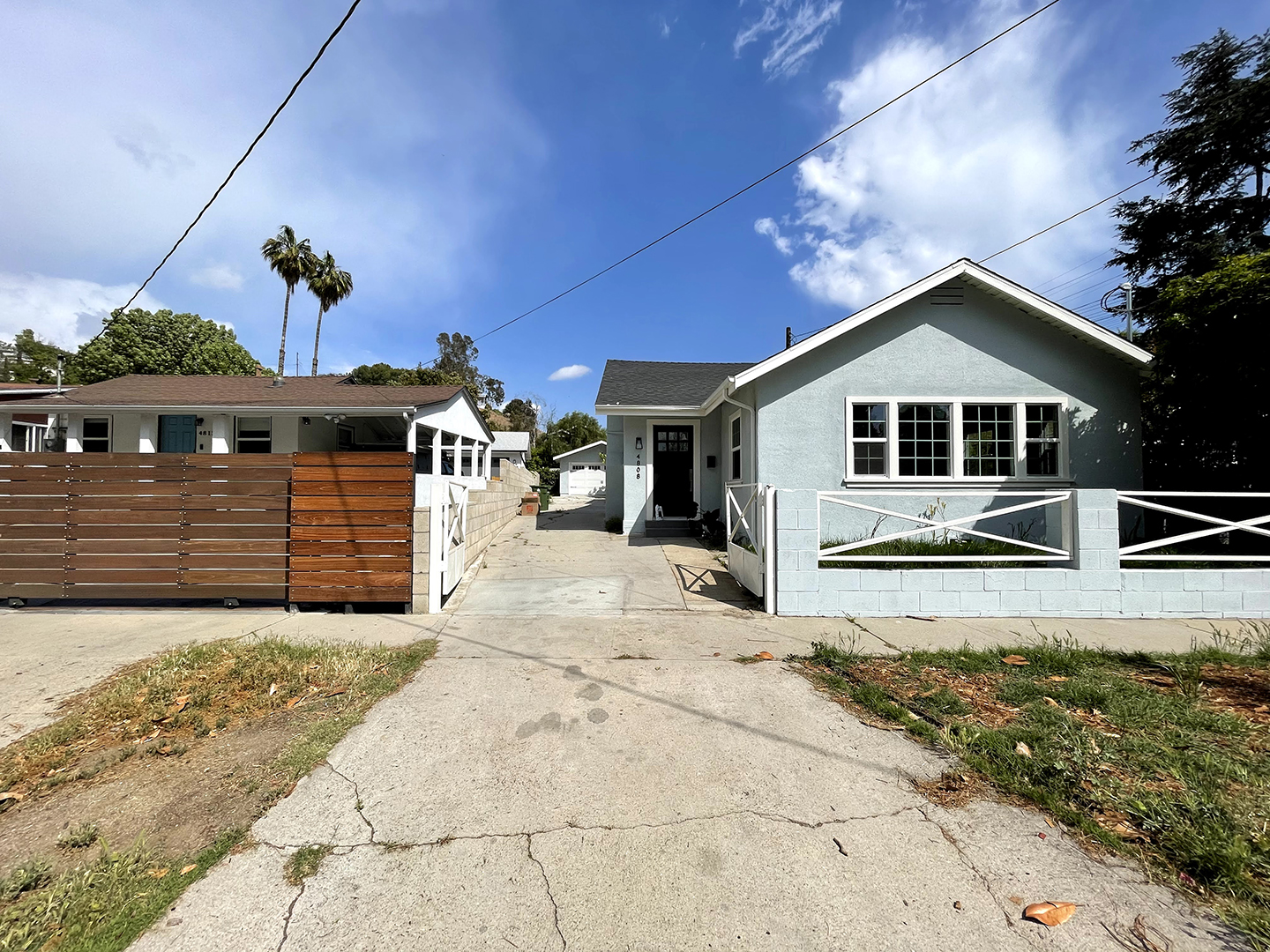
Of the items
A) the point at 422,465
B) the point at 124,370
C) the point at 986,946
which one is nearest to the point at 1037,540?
the point at 986,946

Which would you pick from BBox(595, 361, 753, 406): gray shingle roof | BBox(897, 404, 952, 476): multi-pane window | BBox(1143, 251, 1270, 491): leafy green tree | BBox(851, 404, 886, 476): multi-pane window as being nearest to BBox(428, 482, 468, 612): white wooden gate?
BBox(595, 361, 753, 406): gray shingle roof

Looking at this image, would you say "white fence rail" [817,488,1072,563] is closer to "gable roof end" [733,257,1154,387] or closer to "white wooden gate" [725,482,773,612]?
"white wooden gate" [725,482,773,612]

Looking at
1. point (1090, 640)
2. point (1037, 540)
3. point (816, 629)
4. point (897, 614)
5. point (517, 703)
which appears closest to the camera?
point (517, 703)

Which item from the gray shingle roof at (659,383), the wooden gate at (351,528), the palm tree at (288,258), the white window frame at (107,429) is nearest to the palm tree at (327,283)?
the palm tree at (288,258)

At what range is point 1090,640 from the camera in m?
4.95

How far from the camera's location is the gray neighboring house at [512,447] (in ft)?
110

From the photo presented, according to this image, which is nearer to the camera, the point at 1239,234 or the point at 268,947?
the point at 268,947

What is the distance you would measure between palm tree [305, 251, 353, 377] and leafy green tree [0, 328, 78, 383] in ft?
45.5

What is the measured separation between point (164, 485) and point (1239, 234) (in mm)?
24642

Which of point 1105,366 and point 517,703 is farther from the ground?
point 1105,366

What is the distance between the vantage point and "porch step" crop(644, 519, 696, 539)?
12570 millimetres

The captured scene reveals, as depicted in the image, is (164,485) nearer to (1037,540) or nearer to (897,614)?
(897,614)

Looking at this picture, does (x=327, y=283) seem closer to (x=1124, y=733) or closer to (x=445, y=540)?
(x=445, y=540)

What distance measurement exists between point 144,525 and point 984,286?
12.7m
